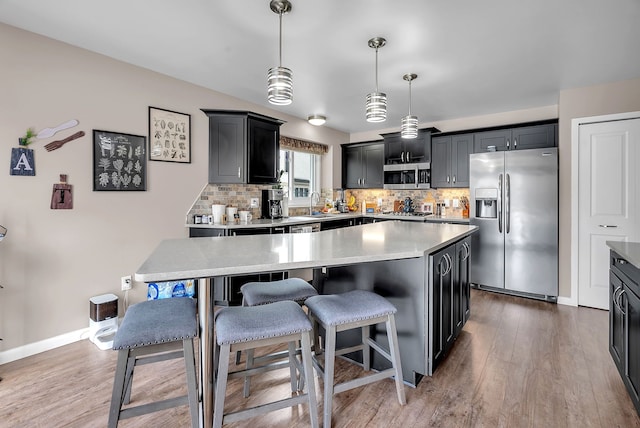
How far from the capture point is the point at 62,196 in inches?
107

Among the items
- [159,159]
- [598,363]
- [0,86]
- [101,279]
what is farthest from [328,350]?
[0,86]

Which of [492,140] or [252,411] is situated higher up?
[492,140]

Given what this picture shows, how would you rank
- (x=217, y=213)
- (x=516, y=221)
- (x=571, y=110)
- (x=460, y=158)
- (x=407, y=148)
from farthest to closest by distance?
(x=407, y=148)
(x=460, y=158)
(x=516, y=221)
(x=217, y=213)
(x=571, y=110)

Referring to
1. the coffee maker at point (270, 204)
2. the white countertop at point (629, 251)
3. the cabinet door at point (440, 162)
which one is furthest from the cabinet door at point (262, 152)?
the white countertop at point (629, 251)

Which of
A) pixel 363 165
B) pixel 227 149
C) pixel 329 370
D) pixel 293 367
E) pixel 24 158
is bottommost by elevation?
pixel 293 367

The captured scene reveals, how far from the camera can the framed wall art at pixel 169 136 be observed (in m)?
3.34

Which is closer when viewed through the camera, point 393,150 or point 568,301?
point 568,301

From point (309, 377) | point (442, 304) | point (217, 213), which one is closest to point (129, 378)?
point (309, 377)

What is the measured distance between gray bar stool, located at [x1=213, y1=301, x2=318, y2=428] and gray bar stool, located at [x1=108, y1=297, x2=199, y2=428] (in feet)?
0.45

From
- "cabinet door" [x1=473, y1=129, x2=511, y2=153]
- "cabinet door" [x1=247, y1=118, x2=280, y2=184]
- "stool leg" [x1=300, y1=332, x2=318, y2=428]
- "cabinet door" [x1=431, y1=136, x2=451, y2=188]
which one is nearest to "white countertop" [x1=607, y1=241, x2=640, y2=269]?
"stool leg" [x1=300, y1=332, x2=318, y2=428]

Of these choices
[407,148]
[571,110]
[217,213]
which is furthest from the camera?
[407,148]

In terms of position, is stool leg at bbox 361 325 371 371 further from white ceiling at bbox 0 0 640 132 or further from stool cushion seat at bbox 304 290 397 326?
white ceiling at bbox 0 0 640 132

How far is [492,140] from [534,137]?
1.66 feet

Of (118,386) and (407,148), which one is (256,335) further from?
(407,148)
